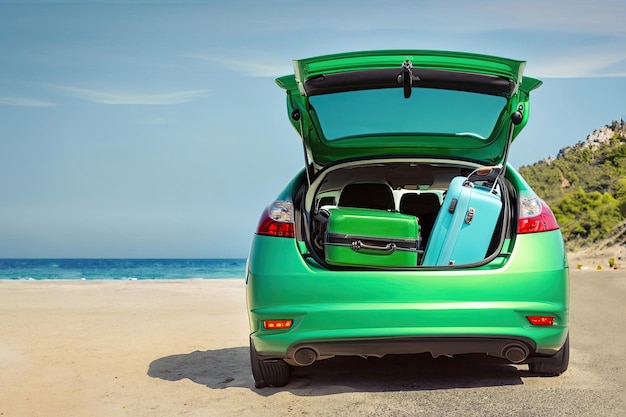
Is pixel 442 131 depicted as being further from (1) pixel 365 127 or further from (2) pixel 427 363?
(2) pixel 427 363

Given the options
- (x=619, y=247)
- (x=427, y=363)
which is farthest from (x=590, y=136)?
(x=427, y=363)

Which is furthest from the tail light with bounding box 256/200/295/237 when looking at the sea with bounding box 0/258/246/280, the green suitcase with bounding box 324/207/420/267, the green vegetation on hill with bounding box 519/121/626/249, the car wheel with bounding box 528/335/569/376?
the green vegetation on hill with bounding box 519/121/626/249

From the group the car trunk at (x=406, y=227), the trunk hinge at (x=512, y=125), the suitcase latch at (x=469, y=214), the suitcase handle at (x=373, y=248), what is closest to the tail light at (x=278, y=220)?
the car trunk at (x=406, y=227)

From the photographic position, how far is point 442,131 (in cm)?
560

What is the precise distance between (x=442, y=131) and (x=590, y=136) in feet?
472

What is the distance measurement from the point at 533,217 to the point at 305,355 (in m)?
1.78

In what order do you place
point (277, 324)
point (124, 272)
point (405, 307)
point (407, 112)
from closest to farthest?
point (405, 307), point (277, 324), point (407, 112), point (124, 272)

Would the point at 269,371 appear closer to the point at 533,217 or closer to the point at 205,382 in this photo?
the point at 205,382

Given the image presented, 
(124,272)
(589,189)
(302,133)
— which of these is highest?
(589,189)

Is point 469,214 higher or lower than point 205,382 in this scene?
higher

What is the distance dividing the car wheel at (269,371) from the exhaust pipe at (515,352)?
4.86ft

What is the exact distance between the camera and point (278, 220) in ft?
17.2

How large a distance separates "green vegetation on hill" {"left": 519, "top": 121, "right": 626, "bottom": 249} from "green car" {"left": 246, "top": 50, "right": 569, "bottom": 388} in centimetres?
5238

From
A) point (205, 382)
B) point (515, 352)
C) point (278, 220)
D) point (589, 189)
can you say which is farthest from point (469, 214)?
point (589, 189)
